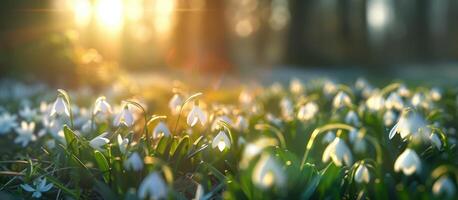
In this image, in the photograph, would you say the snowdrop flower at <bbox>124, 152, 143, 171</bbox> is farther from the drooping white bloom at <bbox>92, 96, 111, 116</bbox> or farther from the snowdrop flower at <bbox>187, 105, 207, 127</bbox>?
the drooping white bloom at <bbox>92, 96, 111, 116</bbox>

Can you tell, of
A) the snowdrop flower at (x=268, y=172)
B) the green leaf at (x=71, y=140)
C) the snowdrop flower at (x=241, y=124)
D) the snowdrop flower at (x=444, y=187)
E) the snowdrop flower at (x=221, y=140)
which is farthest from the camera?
the snowdrop flower at (x=241, y=124)

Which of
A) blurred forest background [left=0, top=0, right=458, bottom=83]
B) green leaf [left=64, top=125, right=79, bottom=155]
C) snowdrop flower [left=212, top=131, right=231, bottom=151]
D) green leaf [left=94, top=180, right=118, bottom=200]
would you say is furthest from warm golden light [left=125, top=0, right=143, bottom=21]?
green leaf [left=94, top=180, right=118, bottom=200]

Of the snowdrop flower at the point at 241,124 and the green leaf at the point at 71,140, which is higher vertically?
the green leaf at the point at 71,140

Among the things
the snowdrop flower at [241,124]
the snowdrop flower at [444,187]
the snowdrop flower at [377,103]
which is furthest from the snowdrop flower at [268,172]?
the snowdrop flower at [377,103]

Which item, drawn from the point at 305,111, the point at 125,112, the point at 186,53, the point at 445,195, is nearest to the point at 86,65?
the point at 305,111

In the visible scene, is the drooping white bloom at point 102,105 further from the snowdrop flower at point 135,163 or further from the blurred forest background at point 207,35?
the blurred forest background at point 207,35

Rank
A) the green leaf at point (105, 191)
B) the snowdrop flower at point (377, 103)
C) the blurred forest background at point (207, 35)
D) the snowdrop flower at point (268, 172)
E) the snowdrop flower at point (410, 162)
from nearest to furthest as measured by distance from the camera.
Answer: the snowdrop flower at point (268, 172) → the snowdrop flower at point (410, 162) → the green leaf at point (105, 191) → the snowdrop flower at point (377, 103) → the blurred forest background at point (207, 35)


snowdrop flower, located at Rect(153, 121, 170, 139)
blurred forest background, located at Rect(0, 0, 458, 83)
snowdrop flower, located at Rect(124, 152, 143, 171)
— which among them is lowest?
blurred forest background, located at Rect(0, 0, 458, 83)

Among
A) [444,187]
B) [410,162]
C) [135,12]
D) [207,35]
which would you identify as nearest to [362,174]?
[410,162]
